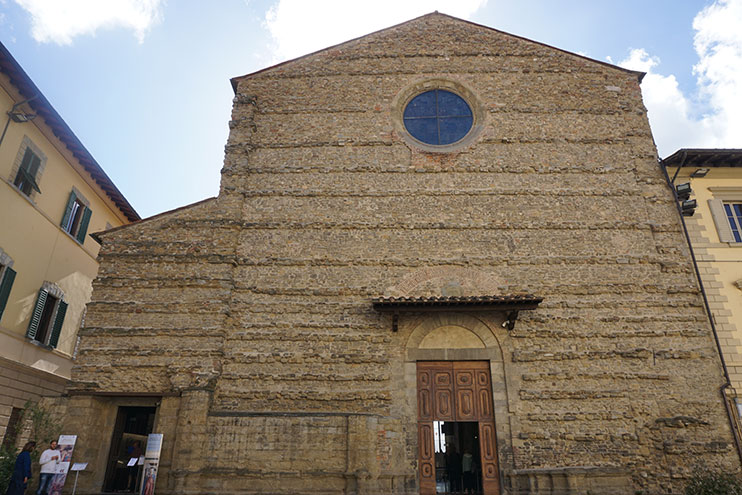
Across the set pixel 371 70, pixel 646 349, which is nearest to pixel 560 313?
pixel 646 349

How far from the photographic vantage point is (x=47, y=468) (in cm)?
877

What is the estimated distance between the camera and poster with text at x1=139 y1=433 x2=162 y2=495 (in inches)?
351

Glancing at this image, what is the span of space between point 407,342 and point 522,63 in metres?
8.06

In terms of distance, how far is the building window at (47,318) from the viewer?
13.7 m

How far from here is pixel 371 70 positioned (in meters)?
13.6

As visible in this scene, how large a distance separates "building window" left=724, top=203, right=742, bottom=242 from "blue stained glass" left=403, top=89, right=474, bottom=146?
6.48 metres

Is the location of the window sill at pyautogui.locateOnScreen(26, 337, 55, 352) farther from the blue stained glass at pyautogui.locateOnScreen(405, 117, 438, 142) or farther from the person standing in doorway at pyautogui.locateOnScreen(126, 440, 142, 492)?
the blue stained glass at pyautogui.locateOnScreen(405, 117, 438, 142)

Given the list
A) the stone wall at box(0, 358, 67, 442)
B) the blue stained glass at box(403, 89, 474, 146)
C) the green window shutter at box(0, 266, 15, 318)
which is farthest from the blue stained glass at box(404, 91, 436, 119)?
the stone wall at box(0, 358, 67, 442)

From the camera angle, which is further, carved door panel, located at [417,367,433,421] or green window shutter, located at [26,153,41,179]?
green window shutter, located at [26,153,41,179]

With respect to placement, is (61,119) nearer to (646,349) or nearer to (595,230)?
(595,230)

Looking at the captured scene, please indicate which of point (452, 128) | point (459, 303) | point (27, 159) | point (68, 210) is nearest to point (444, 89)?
point (452, 128)

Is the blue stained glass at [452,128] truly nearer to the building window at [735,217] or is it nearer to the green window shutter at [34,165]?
the building window at [735,217]

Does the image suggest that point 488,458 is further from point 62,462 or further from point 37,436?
point 37,436

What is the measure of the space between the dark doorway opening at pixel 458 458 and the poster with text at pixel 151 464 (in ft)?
17.5
